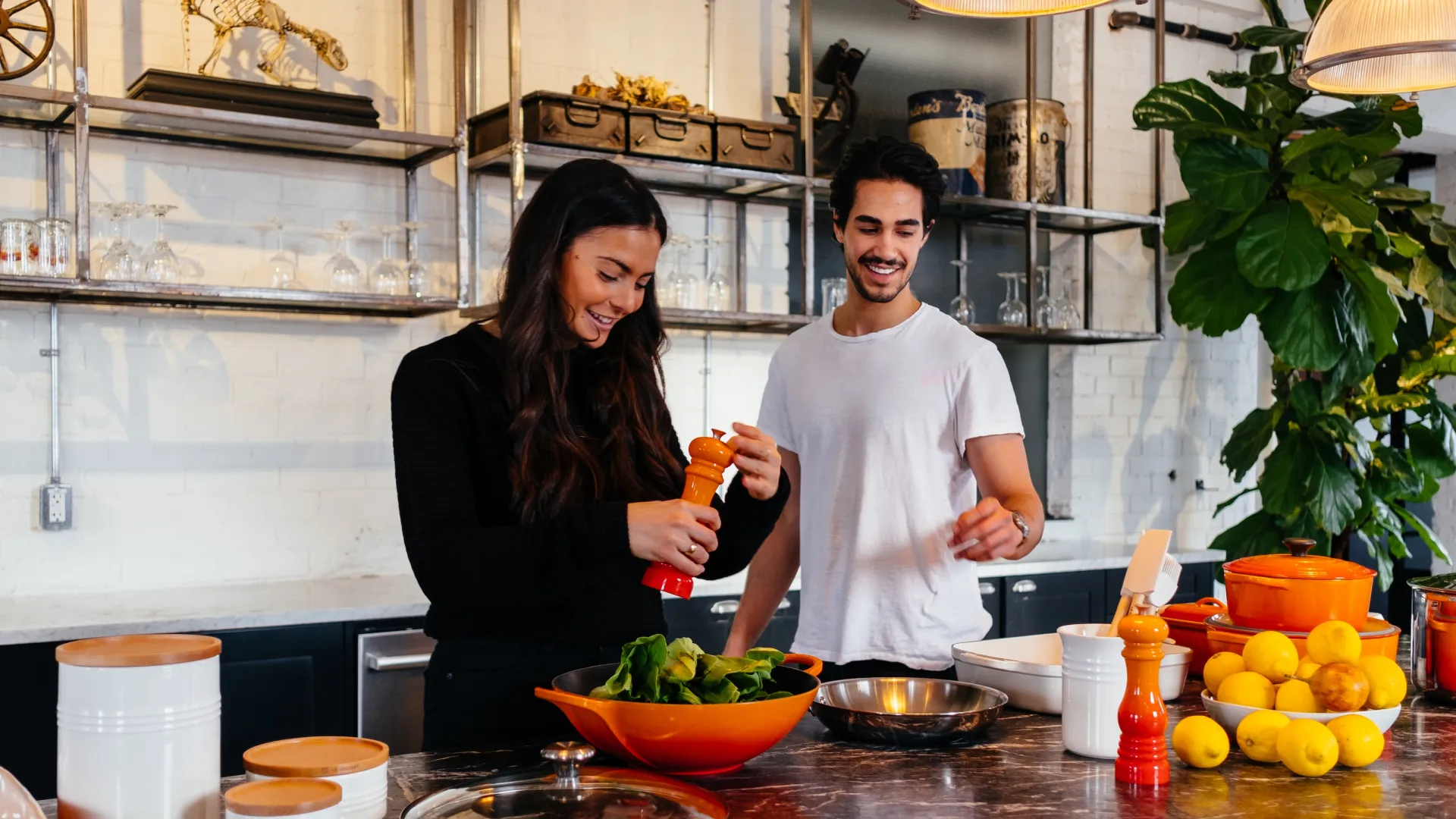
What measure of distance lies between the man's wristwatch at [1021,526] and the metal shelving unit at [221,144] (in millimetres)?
1934

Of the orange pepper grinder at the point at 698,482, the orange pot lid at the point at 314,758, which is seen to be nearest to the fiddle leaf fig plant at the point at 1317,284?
the orange pepper grinder at the point at 698,482

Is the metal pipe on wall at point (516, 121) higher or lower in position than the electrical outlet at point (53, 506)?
higher

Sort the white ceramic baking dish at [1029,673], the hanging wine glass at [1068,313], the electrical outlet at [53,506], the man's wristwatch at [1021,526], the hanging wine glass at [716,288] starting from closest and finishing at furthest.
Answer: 1. the white ceramic baking dish at [1029,673]
2. the man's wristwatch at [1021,526]
3. the electrical outlet at [53,506]
4. the hanging wine glass at [716,288]
5. the hanging wine glass at [1068,313]

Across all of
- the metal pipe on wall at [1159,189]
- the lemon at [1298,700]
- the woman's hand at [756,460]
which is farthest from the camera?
the metal pipe on wall at [1159,189]

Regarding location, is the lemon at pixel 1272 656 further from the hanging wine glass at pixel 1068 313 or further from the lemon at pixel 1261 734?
the hanging wine glass at pixel 1068 313

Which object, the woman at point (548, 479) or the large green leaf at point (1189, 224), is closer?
the woman at point (548, 479)

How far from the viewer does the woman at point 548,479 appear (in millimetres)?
1794

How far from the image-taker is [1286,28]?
4.50 meters

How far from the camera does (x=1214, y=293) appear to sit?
4539mm

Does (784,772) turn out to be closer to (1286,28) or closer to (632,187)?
(632,187)

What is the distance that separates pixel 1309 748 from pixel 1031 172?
3.33 m

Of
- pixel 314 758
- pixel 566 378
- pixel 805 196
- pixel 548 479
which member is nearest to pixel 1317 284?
pixel 805 196

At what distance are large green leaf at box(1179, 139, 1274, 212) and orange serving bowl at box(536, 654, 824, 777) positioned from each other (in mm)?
3332

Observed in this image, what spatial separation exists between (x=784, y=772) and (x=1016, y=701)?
527 mm
